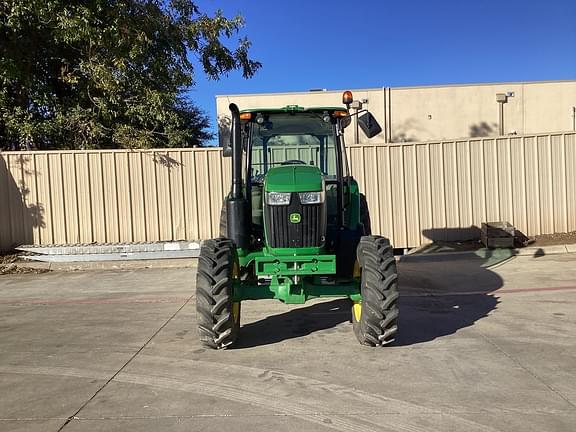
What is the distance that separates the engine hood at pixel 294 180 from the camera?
5.30 m

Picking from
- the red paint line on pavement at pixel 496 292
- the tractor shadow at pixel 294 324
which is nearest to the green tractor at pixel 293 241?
the tractor shadow at pixel 294 324

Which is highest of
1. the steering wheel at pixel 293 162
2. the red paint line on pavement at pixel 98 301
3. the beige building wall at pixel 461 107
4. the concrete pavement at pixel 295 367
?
the beige building wall at pixel 461 107

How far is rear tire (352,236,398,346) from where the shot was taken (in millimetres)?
4961

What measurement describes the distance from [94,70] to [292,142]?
25.3ft

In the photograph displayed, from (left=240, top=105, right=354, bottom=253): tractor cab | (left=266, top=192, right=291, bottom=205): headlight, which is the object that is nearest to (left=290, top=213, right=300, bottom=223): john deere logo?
(left=240, top=105, right=354, bottom=253): tractor cab

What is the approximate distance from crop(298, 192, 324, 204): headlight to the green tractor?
0.4 inches

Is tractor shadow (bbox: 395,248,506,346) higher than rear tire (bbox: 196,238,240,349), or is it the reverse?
rear tire (bbox: 196,238,240,349)

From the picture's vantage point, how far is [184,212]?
1162cm

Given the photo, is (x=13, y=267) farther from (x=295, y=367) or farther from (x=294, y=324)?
(x=295, y=367)

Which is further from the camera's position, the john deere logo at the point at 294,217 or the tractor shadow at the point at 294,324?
the tractor shadow at the point at 294,324

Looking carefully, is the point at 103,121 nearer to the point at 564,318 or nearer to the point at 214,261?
the point at 214,261

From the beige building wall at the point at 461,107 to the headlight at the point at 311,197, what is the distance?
14508 millimetres

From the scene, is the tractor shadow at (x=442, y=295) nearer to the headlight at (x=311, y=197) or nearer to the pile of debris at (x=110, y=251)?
the headlight at (x=311, y=197)

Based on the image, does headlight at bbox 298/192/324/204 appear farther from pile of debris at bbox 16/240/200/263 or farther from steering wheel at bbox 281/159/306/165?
pile of debris at bbox 16/240/200/263
